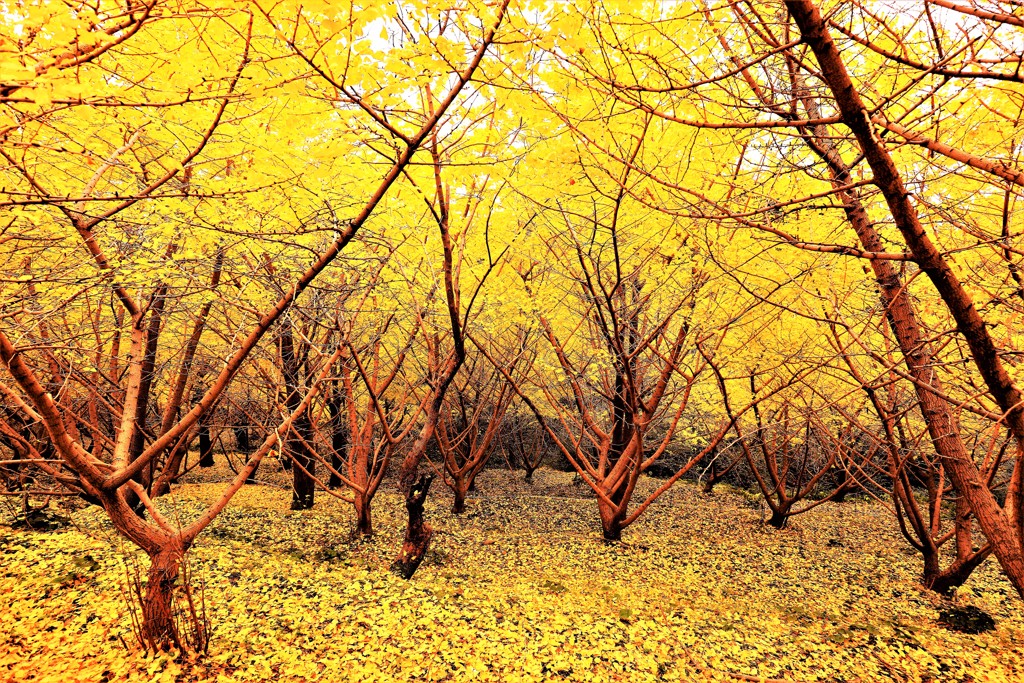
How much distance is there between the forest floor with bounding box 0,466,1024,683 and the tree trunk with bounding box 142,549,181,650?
0.61 feet

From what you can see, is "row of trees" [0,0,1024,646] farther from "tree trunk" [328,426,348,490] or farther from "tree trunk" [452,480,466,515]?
"tree trunk" [452,480,466,515]

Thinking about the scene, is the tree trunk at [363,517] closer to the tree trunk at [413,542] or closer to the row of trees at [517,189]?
the row of trees at [517,189]

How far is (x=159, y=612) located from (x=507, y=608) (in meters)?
3.71

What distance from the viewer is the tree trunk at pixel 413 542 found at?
715cm

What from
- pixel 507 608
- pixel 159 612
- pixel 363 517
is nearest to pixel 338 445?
pixel 363 517

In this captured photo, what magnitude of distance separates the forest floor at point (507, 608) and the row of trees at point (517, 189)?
2.56 feet

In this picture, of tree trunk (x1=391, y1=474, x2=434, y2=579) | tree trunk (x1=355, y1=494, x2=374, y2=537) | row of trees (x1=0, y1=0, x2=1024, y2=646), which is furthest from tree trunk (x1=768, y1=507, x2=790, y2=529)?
tree trunk (x1=355, y1=494, x2=374, y2=537)

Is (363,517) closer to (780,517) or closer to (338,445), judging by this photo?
(338,445)

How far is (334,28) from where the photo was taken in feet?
9.25

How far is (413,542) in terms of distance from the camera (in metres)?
7.29

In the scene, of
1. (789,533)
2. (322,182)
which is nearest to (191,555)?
(322,182)

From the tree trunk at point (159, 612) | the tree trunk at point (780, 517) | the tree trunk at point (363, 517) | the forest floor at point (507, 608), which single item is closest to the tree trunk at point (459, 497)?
the forest floor at point (507, 608)

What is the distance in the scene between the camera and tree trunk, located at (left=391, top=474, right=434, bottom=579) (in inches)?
281

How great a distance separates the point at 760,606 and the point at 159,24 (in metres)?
9.11
